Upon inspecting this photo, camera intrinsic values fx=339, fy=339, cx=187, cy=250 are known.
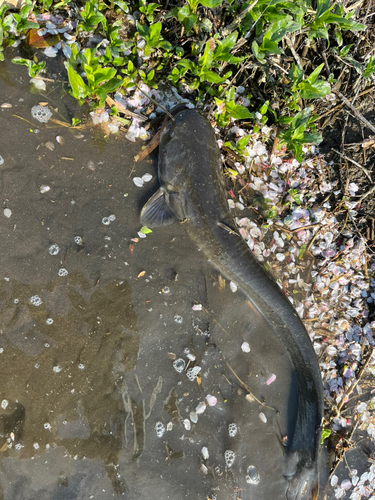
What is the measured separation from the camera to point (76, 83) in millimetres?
3199

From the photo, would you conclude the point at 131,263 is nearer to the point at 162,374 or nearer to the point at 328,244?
the point at 162,374

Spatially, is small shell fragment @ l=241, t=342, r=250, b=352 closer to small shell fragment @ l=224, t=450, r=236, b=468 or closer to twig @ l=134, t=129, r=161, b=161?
small shell fragment @ l=224, t=450, r=236, b=468

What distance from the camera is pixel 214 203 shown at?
11.5 ft

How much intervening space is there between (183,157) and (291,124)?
4.33 feet

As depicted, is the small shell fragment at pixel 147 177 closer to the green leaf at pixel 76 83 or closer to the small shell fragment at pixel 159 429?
the green leaf at pixel 76 83

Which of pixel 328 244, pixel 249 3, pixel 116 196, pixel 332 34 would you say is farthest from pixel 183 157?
pixel 332 34

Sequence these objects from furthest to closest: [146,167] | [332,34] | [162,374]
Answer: [332,34]
[146,167]
[162,374]

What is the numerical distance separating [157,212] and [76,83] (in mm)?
1426

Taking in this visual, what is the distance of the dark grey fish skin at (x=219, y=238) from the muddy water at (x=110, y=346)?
0.47ft

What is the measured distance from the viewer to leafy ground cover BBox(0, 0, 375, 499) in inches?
138

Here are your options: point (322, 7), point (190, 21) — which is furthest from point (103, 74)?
point (322, 7)

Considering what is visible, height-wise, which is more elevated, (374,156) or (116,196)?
(374,156)

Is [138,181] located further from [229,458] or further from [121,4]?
[229,458]

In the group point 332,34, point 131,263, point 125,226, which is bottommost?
point 131,263
